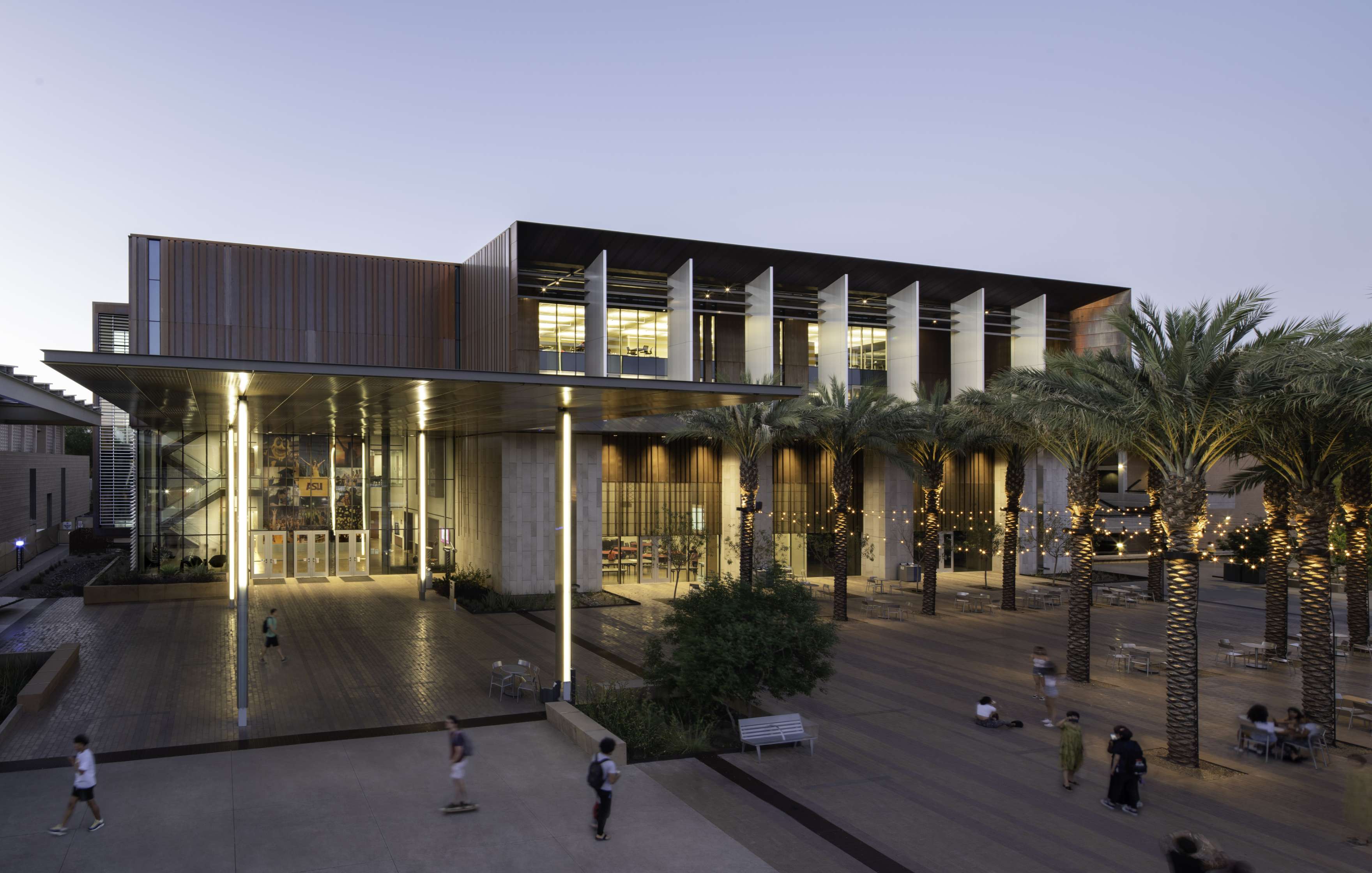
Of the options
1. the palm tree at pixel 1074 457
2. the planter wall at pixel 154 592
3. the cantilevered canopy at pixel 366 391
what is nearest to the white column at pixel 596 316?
the cantilevered canopy at pixel 366 391

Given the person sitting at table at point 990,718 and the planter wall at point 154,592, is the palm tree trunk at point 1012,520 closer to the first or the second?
the person sitting at table at point 990,718

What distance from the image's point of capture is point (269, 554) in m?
37.2

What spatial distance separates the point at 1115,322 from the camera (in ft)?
49.0

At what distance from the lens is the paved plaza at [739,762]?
10578 millimetres

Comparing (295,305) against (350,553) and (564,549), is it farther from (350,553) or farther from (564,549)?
(564,549)

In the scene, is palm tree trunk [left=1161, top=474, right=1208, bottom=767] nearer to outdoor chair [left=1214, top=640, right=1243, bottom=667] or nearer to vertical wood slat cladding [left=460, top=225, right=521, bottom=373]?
outdoor chair [left=1214, top=640, right=1243, bottom=667]

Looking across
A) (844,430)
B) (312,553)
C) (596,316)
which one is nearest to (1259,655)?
(844,430)

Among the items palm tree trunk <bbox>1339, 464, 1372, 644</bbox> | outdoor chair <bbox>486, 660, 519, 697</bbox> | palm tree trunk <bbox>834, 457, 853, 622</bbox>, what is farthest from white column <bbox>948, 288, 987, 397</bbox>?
outdoor chair <bbox>486, 660, 519, 697</bbox>

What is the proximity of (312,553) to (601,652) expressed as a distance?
2098 centimetres

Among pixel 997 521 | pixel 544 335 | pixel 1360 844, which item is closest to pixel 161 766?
pixel 1360 844

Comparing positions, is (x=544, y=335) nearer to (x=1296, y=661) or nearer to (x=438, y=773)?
(x=438, y=773)

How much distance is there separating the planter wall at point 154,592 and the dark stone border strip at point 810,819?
24.0 metres

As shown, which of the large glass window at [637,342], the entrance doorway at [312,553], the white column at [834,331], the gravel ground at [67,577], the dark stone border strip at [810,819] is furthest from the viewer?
the entrance doorway at [312,553]

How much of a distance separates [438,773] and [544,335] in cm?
2223
